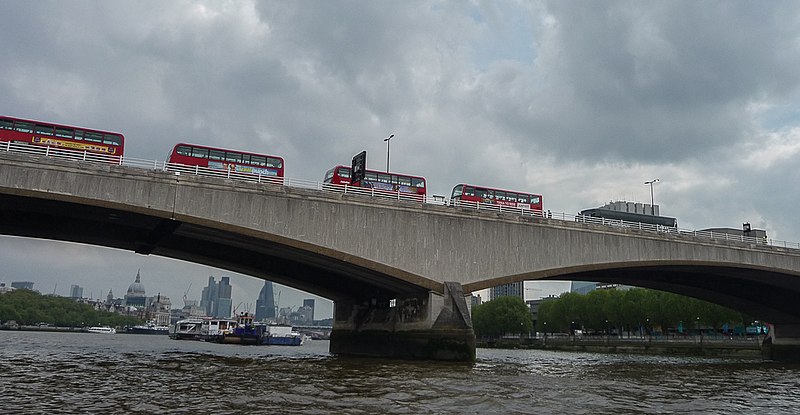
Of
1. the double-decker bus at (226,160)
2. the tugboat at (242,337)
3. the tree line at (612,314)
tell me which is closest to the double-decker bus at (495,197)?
the double-decker bus at (226,160)

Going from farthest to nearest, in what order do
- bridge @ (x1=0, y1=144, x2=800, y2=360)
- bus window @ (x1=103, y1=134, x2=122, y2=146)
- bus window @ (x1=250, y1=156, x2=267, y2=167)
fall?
bus window @ (x1=250, y1=156, x2=267, y2=167) < bus window @ (x1=103, y1=134, x2=122, y2=146) < bridge @ (x1=0, y1=144, x2=800, y2=360)

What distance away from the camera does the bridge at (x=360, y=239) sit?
113 feet

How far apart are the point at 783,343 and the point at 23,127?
7033cm

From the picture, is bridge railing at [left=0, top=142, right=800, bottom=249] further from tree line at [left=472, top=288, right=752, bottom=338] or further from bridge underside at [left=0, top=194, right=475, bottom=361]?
tree line at [left=472, top=288, right=752, bottom=338]

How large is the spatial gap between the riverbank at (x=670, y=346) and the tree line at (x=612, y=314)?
381 centimetres

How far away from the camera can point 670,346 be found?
80688 millimetres

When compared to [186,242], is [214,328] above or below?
below

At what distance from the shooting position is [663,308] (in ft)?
303

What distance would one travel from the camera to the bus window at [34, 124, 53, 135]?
37.7m

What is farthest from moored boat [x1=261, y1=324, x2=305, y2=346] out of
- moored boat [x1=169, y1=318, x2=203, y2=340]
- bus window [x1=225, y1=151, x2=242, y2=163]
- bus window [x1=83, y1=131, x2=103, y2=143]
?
bus window [x1=83, y1=131, x2=103, y2=143]

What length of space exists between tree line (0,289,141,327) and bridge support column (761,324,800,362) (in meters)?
174

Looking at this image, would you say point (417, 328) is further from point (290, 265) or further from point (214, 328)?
point (214, 328)

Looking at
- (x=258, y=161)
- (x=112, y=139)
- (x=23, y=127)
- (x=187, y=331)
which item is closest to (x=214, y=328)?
(x=187, y=331)

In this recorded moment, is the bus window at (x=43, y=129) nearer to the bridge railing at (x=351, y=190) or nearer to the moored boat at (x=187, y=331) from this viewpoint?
the bridge railing at (x=351, y=190)
